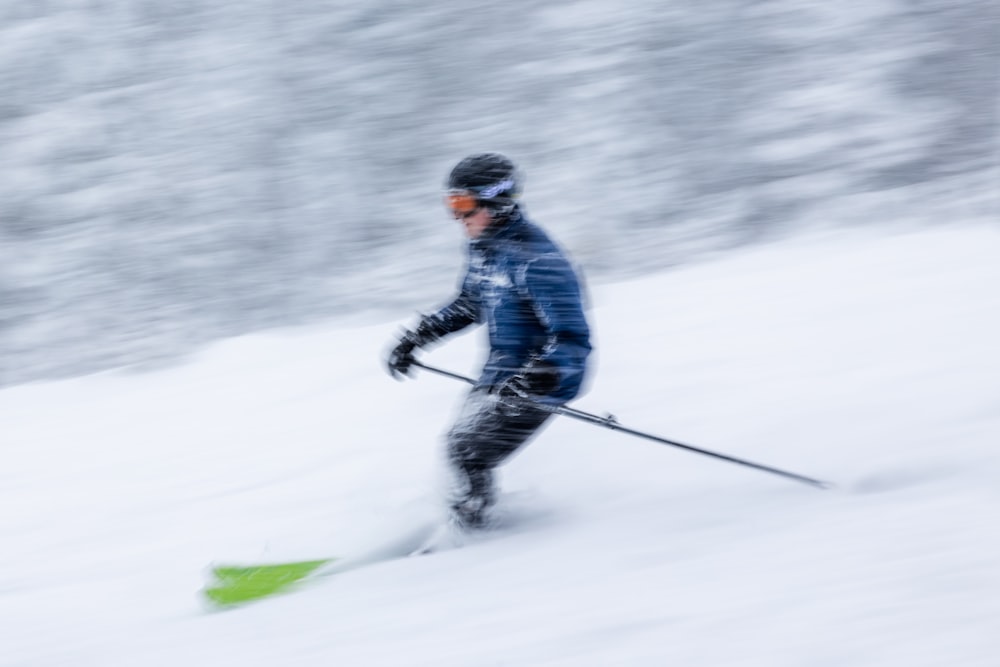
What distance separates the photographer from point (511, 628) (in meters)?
3.31

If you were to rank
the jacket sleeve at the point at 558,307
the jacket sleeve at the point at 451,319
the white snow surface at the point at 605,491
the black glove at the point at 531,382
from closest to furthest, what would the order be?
1. the white snow surface at the point at 605,491
2. the jacket sleeve at the point at 558,307
3. the black glove at the point at 531,382
4. the jacket sleeve at the point at 451,319

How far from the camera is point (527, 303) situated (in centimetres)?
396

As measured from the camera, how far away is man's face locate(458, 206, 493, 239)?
12.8 feet

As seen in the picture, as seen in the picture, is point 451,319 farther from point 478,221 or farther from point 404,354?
point 478,221

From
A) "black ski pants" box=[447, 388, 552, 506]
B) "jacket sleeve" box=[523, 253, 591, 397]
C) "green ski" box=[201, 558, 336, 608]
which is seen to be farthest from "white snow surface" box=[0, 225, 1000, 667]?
"jacket sleeve" box=[523, 253, 591, 397]

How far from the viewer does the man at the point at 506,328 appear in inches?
151

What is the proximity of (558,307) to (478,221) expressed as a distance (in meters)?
Result: 0.48

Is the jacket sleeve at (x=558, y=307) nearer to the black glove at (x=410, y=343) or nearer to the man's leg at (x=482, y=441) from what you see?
the man's leg at (x=482, y=441)

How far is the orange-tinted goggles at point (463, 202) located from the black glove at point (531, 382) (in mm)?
650

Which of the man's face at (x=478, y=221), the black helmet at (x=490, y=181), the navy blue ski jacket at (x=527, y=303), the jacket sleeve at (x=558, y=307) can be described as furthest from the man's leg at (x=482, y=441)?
the black helmet at (x=490, y=181)

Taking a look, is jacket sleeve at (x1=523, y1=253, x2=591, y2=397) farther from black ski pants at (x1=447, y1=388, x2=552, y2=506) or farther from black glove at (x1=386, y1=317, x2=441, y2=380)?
black glove at (x1=386, y1=317, x2=441, y2=380)

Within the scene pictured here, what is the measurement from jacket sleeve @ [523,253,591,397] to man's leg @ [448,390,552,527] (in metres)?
0.24

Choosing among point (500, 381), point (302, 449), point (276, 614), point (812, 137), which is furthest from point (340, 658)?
point (812, 137)

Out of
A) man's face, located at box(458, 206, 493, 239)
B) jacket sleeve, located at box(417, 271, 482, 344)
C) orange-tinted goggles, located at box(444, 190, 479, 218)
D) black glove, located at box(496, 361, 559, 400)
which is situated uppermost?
orange-tinted goggles, located at box(444, 190, 479, 218)
